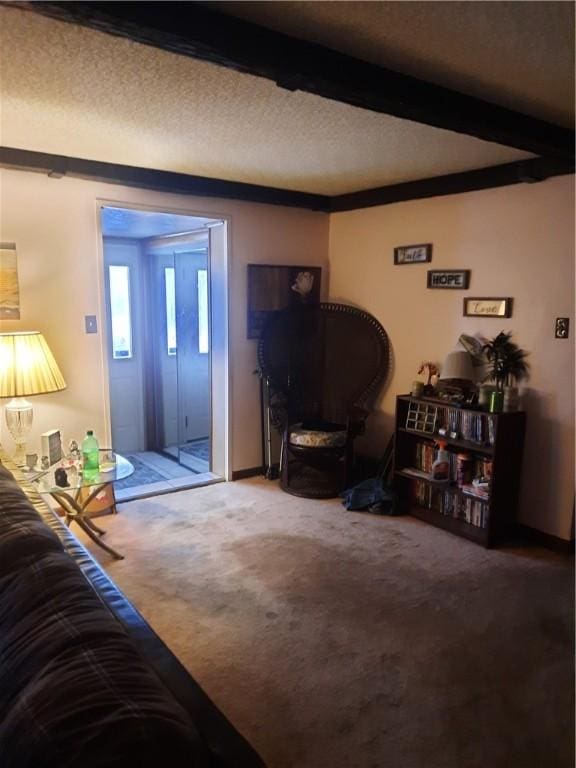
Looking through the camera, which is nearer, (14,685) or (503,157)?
(14,685)

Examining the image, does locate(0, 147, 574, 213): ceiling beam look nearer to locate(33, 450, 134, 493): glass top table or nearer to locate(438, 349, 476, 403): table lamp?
locate(438, 349, 476, 403): table lamp

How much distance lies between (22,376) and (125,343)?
2.44 meters

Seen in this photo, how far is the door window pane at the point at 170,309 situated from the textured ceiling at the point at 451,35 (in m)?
3.46

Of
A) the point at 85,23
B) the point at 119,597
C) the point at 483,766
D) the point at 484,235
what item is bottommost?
the point at 483,766

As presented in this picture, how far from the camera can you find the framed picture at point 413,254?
4.04 meters

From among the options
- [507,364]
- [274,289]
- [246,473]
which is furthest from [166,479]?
[507,364]

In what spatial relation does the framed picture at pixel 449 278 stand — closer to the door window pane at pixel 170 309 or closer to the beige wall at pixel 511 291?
the beige wall at pixel 511 291

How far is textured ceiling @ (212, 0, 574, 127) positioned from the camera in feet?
5.27

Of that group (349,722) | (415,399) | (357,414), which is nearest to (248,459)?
(357,414)

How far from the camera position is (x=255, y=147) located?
3.08 m

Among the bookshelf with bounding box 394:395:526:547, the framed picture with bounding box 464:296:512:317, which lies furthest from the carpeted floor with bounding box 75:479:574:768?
the framed picture with bounding box 464:296:512:317

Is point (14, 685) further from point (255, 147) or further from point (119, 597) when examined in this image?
point (255, 147)

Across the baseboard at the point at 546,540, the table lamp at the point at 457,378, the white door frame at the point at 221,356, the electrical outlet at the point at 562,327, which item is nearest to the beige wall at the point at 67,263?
the white door frame at the point at 221,356

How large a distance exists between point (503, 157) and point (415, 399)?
1.61m
